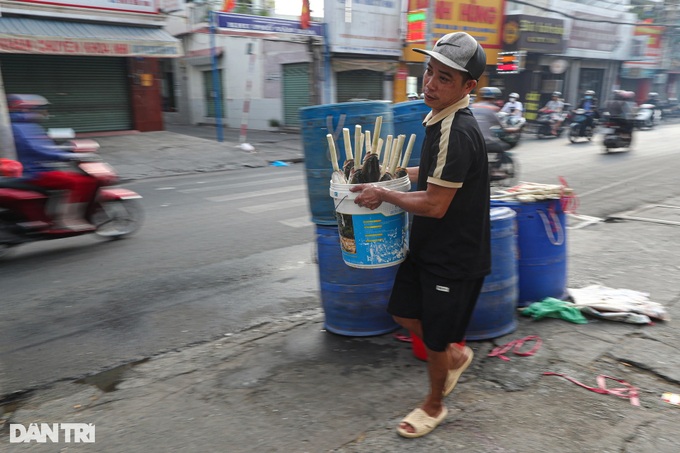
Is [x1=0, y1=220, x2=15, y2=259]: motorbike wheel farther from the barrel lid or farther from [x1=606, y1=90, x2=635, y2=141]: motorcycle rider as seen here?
[x1=606, y1=90, x2=635, y2=141]: motorcycle rider

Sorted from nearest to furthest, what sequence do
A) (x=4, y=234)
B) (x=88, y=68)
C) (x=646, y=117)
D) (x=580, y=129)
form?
(x=4, y=234), (x=88, y=68), (x=580, y=129), (x=646, y=117)

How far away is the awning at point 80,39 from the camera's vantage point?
13.7m

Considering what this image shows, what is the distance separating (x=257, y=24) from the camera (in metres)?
16.1

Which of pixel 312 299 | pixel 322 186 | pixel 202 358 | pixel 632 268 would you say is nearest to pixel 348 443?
pixel 202 358

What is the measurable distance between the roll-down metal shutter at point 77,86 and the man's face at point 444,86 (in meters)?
16.4

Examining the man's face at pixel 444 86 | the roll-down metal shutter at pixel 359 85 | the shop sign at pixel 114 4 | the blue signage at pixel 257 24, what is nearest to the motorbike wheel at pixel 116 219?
the man's face at pixel 444 86

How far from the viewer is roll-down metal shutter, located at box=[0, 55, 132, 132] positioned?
15524 mm

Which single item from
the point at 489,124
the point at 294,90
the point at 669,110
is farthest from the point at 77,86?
the point at 669,110

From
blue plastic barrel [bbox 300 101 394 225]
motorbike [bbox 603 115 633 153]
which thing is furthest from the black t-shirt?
motorbike [bbox 603 115 633 153]

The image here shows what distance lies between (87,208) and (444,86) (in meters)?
5.21

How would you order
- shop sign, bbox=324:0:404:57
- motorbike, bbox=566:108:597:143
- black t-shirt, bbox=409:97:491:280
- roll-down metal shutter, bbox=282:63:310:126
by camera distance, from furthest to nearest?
roll-down metal shutter, bbox=282:63:310:126 → shop sign, bbox=324:0:404:57 → motorbike, bbox=566:108:597:143 → black t-shirt, bbox=409:97:491:280

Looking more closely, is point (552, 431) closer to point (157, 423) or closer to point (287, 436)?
point (287, 436)

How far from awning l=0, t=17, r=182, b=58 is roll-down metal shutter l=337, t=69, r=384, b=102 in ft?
22.0

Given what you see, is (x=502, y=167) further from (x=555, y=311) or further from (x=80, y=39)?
(x=80, y=39)
